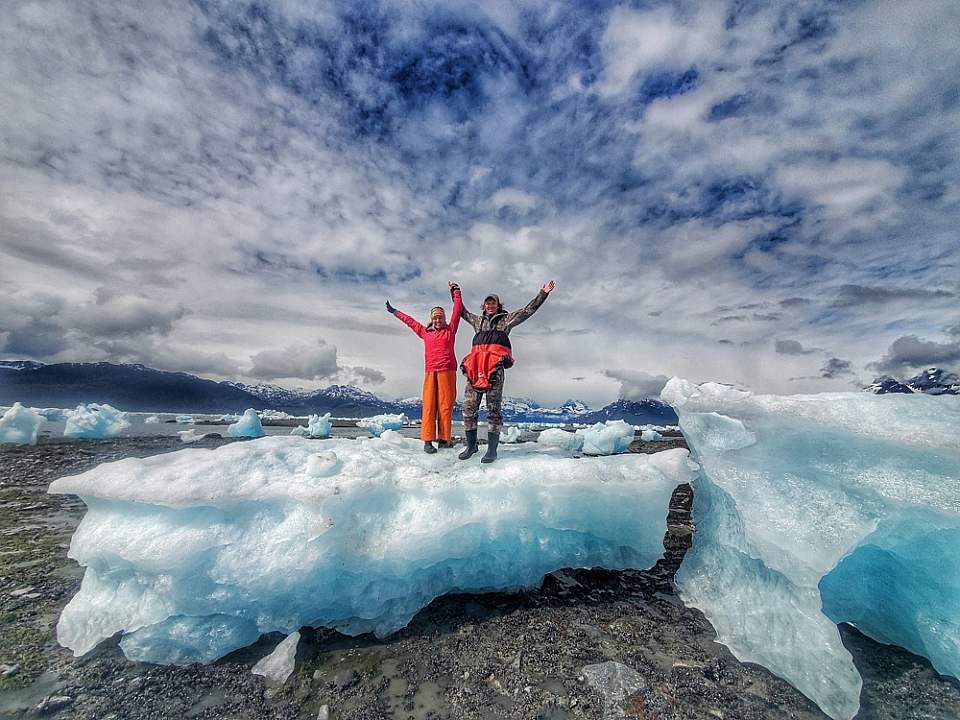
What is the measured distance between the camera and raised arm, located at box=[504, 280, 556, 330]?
6.43 meters

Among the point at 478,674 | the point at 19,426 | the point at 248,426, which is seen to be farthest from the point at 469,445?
the point at 19,426

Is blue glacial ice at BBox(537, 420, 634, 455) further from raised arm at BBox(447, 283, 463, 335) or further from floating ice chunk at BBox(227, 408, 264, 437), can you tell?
floating ice chunk at BBox(227, 408, 264, 437)

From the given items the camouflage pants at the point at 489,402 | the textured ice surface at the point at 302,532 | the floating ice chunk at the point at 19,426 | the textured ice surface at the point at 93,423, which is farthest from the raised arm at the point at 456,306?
the textured ice surface at the point at 93,423

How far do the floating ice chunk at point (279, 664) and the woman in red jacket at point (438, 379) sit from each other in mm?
3079

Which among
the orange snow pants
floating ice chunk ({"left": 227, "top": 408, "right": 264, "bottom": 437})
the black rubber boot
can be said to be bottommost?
floating ice chunk ({"left": 227, "top": 408, "right": 264, "bottom": 437})

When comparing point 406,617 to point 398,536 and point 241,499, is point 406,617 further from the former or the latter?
point 241,499

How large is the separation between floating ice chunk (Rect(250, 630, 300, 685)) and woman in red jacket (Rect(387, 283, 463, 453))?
308 centimetres

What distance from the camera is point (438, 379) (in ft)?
21.9

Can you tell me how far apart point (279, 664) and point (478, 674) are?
186 centimetres

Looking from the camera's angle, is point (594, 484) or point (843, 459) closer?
point (843, 459)

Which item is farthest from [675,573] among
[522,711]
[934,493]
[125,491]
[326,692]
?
[125,491]

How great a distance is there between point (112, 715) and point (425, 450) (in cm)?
417

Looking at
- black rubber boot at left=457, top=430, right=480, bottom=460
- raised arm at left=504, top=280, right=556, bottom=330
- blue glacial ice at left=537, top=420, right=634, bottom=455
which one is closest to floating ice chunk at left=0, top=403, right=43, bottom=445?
blue glacial ice at left=537, top=420, right=634, bottom=455

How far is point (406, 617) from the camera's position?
15.4ft
